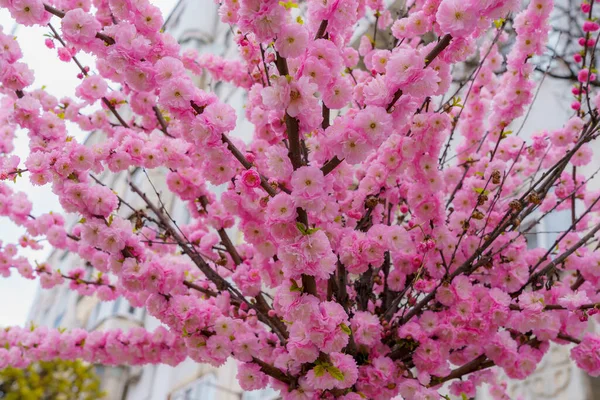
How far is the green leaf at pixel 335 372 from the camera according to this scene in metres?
2.60

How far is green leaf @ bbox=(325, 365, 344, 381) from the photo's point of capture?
103 inches

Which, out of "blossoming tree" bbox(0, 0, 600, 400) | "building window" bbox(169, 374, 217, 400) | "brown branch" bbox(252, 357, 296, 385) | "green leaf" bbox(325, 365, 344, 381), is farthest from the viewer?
"building window" bbox(169, 374, 217, 400)


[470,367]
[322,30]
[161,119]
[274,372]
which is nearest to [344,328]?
[274,372]

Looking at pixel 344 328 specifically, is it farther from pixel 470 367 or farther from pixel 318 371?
pixel 470 367

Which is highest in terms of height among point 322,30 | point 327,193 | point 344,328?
point 322,30

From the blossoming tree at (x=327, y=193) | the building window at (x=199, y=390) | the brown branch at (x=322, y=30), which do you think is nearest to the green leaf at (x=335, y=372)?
the blossoming tree at (x=327, y=193)

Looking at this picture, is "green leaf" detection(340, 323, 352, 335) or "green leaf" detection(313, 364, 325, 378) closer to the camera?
"green leaf" detection(340, 323, 352, 335)

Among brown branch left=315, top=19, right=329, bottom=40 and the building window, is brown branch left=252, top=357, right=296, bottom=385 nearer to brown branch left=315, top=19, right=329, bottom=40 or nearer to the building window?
brown branch left=315, top=19, right=329, bottom=40

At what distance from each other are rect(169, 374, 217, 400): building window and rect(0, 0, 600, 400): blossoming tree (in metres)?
3.98

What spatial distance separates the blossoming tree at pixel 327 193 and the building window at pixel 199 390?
13.1ft

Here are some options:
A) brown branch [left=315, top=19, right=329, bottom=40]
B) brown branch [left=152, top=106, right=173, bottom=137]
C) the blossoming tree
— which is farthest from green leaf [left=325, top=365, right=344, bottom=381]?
brown branch [left=152, top=106, right=173, bottom=137]

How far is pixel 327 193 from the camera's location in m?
2.42

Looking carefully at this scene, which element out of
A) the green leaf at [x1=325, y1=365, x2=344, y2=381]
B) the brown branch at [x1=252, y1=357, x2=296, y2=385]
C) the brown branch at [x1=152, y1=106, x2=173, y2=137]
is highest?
the brown branch at [x1=152, y1=106, x2=173, y2=137]

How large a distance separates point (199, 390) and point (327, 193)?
6.96 metres
